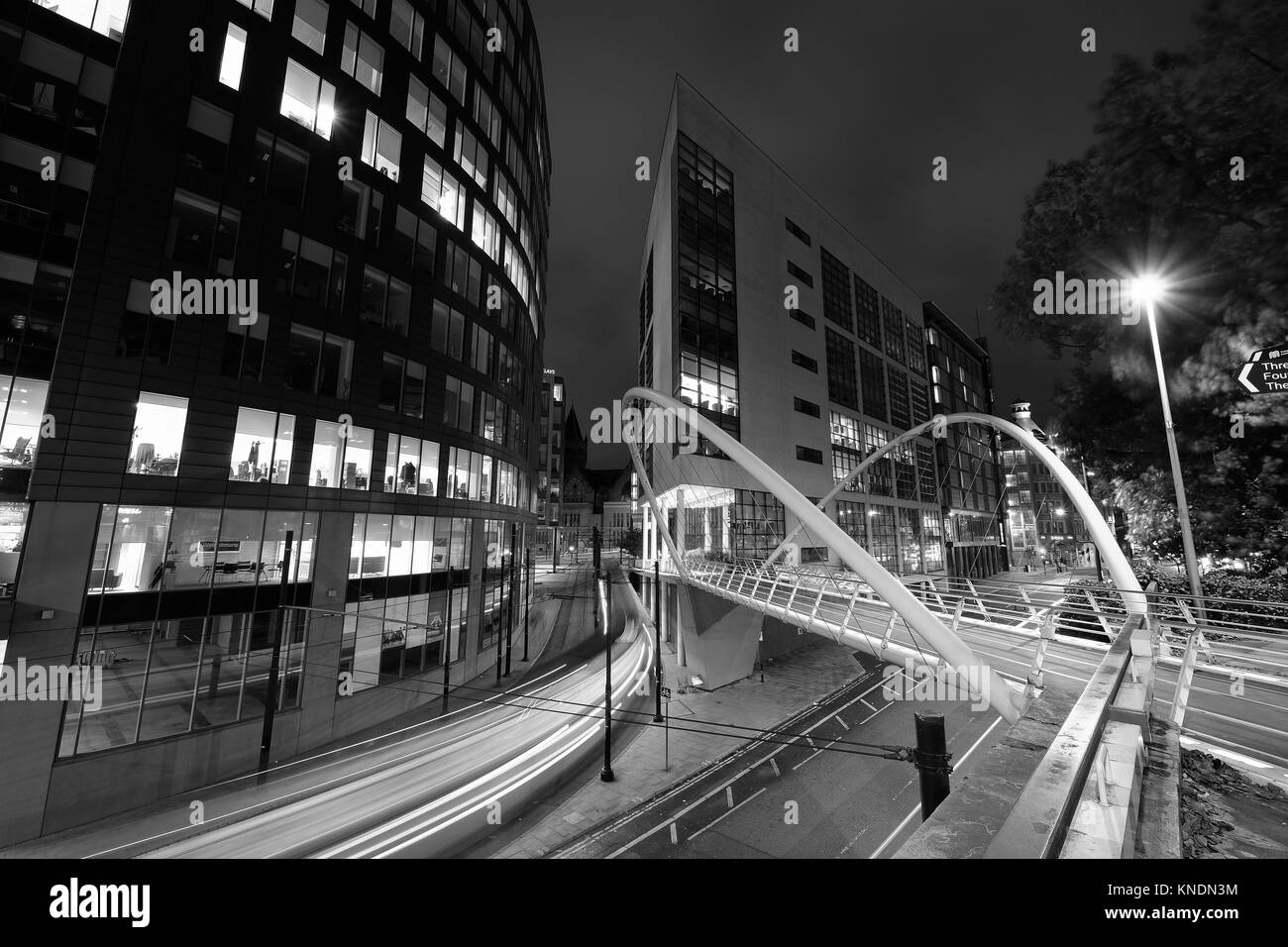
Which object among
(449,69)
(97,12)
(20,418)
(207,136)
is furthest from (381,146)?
(20,418)

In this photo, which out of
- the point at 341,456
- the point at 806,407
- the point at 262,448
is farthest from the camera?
the point at 806,407

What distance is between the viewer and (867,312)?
5488 cm

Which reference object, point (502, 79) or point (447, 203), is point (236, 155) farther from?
point (502, 79)

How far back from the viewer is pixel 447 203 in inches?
1072

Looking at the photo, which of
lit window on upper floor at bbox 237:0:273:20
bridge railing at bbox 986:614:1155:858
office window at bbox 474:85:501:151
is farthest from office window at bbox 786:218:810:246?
bridge railing at bbox 986:614:1155:858

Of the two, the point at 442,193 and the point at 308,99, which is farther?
the point at 442,193

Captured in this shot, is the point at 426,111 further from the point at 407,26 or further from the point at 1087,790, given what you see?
the point at 1087,790

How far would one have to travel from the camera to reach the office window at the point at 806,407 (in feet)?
139

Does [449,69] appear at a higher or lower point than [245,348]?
higher

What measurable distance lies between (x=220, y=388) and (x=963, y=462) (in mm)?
78201

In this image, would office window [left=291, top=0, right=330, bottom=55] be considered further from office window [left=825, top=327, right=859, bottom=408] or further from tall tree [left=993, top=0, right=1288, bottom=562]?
office window [left=825, top=327, right=859, bottom=408]

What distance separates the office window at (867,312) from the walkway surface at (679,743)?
1399 inches
